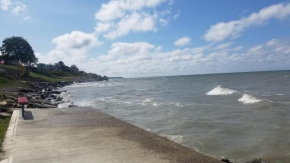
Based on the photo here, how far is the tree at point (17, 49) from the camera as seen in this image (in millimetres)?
86312

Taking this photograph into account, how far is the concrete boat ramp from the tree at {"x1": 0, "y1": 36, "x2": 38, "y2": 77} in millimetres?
84531

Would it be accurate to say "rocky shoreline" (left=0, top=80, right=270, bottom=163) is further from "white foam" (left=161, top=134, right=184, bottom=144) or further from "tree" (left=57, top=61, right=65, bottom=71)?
"tree" (left=57, top=61, right=65, bottom=71)

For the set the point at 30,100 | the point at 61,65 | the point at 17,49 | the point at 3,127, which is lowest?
the point at 3,127

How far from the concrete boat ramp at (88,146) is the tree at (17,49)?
8453 cm

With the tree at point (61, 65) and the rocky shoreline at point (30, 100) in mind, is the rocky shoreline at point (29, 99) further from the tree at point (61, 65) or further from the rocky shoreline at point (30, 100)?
the tree at point (61, 65)

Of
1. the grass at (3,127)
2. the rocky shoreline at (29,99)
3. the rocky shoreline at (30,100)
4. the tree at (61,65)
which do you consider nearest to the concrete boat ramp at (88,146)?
the grass at (3,127)

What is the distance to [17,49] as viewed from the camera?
286 ft

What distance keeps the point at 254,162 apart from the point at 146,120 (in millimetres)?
10254

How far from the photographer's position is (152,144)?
8.91m

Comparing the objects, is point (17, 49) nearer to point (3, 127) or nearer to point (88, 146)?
point (3, 127)

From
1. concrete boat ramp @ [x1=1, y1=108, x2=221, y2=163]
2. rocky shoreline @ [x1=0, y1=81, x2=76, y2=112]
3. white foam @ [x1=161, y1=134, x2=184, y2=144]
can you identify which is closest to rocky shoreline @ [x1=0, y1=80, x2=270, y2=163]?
rocky shoreline @ [x1=0, y1=81, x2=76, y2=112]

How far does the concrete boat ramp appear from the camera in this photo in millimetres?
7273

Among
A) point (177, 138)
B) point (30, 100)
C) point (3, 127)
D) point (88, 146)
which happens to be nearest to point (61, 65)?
point (30, 100)

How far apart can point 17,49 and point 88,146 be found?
295 feet
